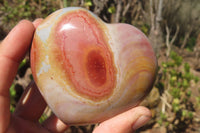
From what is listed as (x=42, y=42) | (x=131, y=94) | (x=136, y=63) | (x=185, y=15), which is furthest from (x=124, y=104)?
(x=185, y=15)

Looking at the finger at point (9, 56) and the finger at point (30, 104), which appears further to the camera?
the finger at point (30, 104)

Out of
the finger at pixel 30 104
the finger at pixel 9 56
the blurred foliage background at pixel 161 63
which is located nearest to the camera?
the finger at pixel 9 56

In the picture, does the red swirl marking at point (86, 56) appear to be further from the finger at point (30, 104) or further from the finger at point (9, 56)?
the finger at point (30, 104)

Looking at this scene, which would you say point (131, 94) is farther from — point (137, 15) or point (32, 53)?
point (137, 15)

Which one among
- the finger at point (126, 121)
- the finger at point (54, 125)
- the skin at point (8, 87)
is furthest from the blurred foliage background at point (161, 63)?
the finger at point (126, 121)

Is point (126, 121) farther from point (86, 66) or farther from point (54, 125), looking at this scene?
point (54, 125)

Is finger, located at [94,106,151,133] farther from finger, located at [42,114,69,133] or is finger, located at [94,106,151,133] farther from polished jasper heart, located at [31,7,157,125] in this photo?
finger, located at [42,114,69,133]
